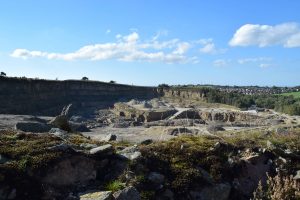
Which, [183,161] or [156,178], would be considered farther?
[183,161]

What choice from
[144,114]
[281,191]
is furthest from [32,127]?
[144,114]

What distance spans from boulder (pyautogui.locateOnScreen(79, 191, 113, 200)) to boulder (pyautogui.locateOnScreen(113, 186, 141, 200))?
0.37 ft

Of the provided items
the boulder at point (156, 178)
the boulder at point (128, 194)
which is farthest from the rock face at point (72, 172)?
the boulder at point (156, 178)

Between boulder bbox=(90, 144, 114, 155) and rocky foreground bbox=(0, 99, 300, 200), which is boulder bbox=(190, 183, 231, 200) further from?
boulder bbox=(90, 144, 114, 155)

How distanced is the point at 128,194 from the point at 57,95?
4929 centimetres

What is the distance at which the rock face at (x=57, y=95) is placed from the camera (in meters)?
44.5

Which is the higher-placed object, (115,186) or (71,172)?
(71,172)

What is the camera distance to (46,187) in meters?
6.85

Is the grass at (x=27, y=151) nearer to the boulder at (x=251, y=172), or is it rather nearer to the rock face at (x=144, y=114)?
Result: the boulder at (x=251, y=172)

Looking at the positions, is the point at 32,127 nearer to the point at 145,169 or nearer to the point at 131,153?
the point at 131,153

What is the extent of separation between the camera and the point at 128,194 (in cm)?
689

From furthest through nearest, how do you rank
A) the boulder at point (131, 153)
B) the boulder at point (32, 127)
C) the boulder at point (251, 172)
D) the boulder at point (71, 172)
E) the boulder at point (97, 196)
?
1. the boulder at point (32, 127)
2. the boulder at point (251, 172)
3. the boulder at point (131, 153)
4. the boulder at point (71, 172)
5. the boulder at point (97, 196)

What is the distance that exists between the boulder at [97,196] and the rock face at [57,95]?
33.3 m

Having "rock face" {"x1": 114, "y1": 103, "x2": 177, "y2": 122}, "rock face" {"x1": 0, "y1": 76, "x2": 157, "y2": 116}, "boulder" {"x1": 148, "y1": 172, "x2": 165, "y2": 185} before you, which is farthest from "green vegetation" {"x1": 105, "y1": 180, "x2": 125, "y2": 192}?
"rock face" {"x1": 114, "y1": 103, "x2": 177, "y2": 122}
